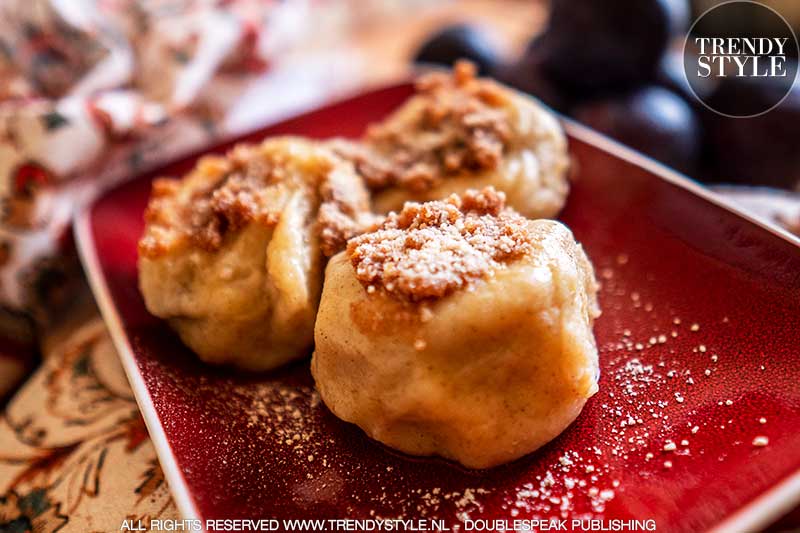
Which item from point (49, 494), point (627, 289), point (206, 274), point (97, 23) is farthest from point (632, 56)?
point (49, 494)

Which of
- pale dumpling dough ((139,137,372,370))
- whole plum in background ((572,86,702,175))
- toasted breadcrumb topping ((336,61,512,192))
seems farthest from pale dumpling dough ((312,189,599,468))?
whole plum in background ((572,86,702,175))

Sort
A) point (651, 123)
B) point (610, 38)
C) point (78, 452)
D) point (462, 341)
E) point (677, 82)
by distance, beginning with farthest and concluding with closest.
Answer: point (677, 82), point (610, 38), point (651, 123), point (78, 452), point (462, 341)

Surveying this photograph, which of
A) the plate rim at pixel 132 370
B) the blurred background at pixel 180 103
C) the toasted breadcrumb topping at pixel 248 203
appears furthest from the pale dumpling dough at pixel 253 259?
the blurred background at pixel 180 103

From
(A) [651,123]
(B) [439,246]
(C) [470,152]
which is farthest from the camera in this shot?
(A) [651,123]

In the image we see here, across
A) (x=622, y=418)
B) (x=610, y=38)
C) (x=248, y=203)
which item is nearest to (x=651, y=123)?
(x=610, y=38)

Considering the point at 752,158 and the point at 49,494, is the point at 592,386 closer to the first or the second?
the point at 49,494

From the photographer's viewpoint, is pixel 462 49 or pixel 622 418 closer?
pixel 622 418

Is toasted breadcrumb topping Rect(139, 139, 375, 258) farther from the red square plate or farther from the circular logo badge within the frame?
the circular logo badge

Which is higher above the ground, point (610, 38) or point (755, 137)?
point (610, 38)

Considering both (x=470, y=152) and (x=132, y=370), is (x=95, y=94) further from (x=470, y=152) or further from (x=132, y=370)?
(x=470, y=152)
